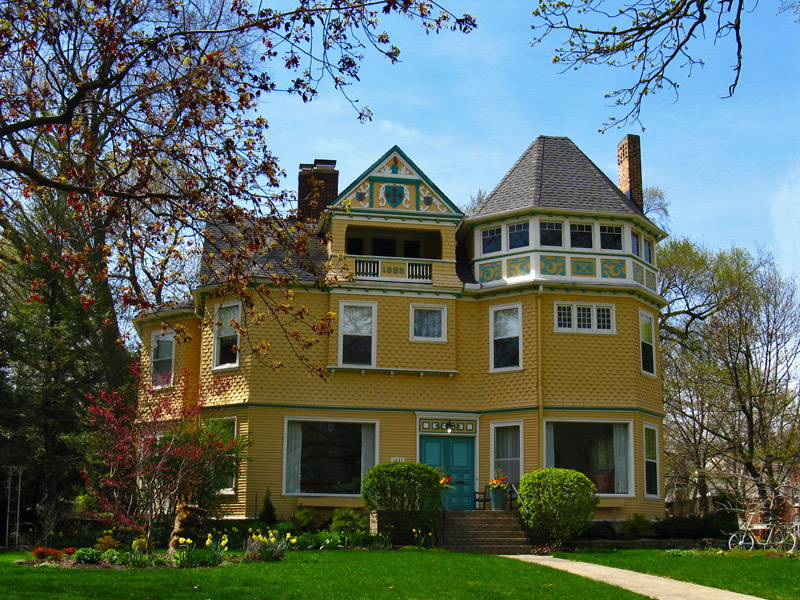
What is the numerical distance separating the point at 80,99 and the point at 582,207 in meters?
16.7

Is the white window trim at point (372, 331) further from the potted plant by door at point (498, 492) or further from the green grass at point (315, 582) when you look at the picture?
the green grass at point (315, 582)

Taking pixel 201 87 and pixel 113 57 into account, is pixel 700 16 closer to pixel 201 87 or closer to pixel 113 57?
pixel 201 87

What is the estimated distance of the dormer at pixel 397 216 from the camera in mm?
24578

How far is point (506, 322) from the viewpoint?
2458 cm

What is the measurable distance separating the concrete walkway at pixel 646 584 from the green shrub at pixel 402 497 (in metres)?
3.39

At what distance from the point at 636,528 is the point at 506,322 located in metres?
6.24

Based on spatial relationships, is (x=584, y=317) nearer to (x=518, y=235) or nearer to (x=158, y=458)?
(x=518, y=235)

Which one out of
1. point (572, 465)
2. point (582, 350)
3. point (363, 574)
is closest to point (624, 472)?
point (572, 465)

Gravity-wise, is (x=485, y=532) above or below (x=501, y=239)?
below

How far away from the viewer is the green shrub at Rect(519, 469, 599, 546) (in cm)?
2003

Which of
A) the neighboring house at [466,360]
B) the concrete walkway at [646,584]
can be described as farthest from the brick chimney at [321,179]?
the concrete walkway at [646,584]

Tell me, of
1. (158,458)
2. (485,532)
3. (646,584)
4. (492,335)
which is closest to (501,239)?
(492,335)

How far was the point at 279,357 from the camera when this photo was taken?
2367 cm

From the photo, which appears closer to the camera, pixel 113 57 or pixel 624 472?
pixel 113 57
